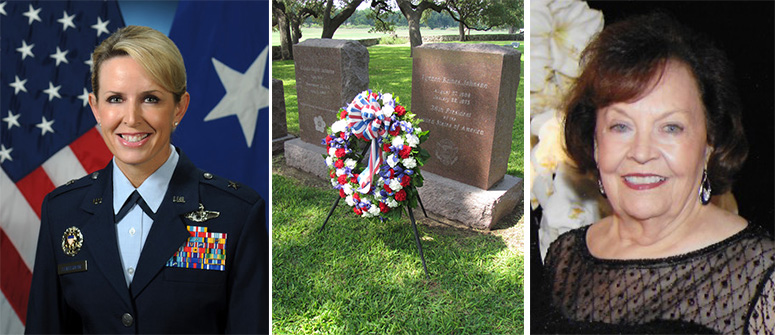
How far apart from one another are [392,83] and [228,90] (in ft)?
35.1

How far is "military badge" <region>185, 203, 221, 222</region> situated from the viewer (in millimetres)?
1740

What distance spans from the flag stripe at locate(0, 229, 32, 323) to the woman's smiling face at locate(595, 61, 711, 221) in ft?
7.70

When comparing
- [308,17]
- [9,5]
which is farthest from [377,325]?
[308,17]

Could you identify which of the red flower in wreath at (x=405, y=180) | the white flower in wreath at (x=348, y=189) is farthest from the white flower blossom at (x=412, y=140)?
the white flower in wreath at (x=348, y=189)

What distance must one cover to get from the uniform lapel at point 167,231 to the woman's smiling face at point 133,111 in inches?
5.0

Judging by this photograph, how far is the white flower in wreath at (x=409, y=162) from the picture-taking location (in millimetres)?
4090

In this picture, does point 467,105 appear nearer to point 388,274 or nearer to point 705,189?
point 388,274

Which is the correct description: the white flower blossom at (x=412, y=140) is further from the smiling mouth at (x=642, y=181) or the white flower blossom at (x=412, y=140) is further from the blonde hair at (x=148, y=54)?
the blonde hair at (x=148, y=54)

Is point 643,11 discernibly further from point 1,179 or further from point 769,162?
point 1,179

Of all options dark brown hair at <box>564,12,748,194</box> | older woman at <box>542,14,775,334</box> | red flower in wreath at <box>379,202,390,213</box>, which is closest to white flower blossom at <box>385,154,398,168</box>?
red flower in wreath at <box>379,202,390,213</box>

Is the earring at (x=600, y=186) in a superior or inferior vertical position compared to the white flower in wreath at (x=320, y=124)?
superior

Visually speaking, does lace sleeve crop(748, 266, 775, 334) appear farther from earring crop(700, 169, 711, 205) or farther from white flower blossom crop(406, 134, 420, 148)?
white flower blossom crop(406, 134, 420, 148)

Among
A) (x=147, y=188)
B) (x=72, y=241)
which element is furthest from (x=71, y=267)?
(x=147, y=188)

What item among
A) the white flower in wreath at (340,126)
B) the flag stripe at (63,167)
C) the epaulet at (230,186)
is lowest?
the white flower in wreath at (340,126)
